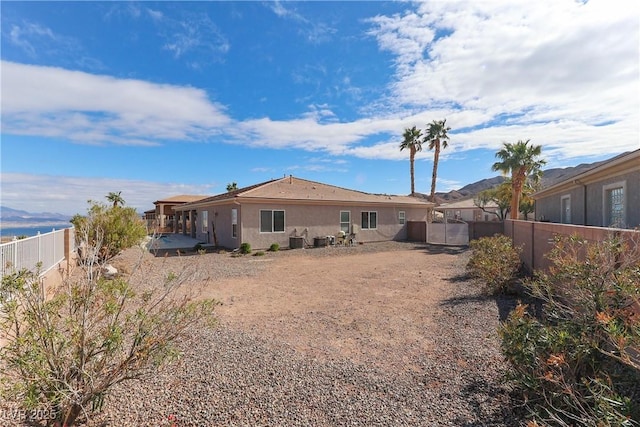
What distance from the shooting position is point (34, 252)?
25.1 ft

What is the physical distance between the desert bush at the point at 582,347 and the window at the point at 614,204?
8320mm

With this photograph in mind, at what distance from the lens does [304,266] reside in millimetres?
13711

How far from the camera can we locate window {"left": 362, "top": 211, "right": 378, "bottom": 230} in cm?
2300

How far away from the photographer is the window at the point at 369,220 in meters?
23.0

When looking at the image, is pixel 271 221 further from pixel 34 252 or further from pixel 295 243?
pixel 34 252

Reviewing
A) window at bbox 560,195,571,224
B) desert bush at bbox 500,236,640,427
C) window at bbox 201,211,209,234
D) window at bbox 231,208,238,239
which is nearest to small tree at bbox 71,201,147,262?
window at bbox 231,208,238,239

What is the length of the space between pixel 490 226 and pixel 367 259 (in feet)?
34.9

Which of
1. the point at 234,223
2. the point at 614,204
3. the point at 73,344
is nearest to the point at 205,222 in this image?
the point at 234,223

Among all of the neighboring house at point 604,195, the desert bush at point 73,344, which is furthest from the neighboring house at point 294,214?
the desert bush at point 73,344

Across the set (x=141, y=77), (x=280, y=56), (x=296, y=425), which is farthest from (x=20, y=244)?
(x=280, y=56)

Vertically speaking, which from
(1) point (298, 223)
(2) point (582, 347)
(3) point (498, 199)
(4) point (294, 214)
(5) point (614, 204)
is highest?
(3) point (498, 199)

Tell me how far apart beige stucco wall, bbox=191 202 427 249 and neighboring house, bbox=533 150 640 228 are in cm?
997

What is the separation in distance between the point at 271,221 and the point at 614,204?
14.7m

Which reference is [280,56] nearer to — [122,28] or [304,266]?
[122,28]
